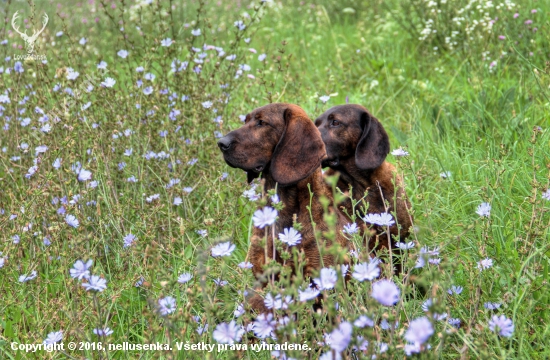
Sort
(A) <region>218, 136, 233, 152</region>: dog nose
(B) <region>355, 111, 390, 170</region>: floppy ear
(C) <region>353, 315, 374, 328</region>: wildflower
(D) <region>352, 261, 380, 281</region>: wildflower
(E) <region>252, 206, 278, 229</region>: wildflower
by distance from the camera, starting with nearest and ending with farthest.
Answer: (C) <region>353, 315, 374, 328</region>: wildflower, (D) <region>352, 261, 380, 281</region>: wildflower, (E) <region>252, 206, 278, 229</region>: wildflower, (A) <region>218, 136, 233, 152</region>: dog nose, (B) <region>355, 111, 390, 170</region>: floppy ear

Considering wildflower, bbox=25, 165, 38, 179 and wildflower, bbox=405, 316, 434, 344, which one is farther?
wildflower, bbox=25, 165, 38, 179

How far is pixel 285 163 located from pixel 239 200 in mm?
1146

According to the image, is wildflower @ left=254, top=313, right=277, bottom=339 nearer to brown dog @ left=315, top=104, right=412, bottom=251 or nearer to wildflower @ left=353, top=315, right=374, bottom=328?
wildflower @ left=353, top=315, right=374, bottom=328

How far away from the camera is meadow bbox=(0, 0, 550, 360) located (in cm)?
193

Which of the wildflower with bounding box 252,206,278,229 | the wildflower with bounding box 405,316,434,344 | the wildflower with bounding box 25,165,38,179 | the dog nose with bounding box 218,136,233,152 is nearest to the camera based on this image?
the wildflower with bounding box 405,316,434,344

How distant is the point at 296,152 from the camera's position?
299 centimetres

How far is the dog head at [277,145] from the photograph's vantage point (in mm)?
2963

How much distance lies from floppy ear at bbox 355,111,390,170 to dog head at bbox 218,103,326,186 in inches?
21.9

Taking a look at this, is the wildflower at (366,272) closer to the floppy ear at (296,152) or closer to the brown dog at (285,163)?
the brown dog at (285,163)

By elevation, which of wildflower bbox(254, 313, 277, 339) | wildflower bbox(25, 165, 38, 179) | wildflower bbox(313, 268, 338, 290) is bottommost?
wildflower bbox(254, 313, 277, 339)

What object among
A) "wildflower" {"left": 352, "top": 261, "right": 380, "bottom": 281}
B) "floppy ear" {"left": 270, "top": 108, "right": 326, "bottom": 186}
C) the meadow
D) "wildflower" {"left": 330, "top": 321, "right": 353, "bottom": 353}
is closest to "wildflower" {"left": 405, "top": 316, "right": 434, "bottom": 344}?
the meadow

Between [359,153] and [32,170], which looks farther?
[359,153]

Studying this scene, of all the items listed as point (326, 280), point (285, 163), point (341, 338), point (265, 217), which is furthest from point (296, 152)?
point (341, 338)

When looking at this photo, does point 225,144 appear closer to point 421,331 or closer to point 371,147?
point 371,147
